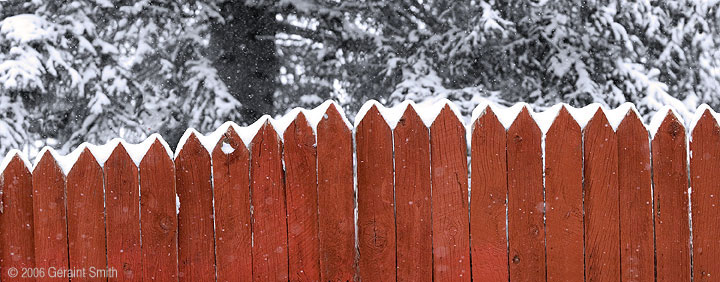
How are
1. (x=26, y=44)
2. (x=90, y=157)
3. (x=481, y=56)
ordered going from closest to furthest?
(x=90, y=157) < (x=26, y=44) < (x=481, y=56)

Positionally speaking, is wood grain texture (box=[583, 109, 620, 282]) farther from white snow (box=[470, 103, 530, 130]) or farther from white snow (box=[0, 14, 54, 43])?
white snow (box=[0, 14, 54, 43])

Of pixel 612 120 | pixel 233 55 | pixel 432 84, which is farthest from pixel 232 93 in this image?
pixel 612 120

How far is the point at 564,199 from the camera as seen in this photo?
264 centimetres

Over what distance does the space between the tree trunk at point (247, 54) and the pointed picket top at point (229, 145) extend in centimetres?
632

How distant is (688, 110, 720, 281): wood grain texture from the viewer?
2693 mm

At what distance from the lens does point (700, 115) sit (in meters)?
2.70

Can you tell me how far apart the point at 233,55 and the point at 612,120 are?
23.4ft

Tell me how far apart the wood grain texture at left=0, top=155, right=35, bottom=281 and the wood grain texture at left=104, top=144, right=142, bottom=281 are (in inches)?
14.7

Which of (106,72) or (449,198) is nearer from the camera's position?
(449,198)

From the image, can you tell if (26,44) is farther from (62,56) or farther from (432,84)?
(432,84)

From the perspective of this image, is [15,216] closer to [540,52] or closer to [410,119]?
[410,119]

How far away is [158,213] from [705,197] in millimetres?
2487

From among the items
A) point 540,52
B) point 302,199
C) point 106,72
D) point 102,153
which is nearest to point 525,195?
point 302,199

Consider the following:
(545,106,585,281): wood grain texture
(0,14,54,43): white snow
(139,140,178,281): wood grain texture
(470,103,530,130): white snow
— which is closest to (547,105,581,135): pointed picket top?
(545,106,585,281): wood grain texture
